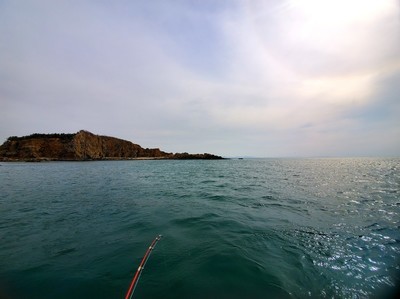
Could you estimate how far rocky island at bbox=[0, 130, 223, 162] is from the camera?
9888 cm

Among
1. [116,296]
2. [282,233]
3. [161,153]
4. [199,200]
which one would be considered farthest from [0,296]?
[161,153]

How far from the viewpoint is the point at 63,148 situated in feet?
346

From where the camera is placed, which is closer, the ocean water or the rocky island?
the ocean water

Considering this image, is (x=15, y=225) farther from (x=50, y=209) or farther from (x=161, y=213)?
(x=161, y=213)

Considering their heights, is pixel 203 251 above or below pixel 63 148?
below

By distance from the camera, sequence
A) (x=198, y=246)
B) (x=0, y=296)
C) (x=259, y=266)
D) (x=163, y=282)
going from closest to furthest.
Result: (x=0, y=296) < (x=163, y=282) < (x=259, y=266) < (x=198, y=246)

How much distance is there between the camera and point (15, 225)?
8.86 metres

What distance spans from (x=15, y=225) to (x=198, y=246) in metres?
8.09

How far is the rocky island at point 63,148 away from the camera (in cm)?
9888

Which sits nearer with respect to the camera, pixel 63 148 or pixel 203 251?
pixel 203 251

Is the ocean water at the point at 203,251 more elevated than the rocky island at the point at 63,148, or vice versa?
the rocky island at the point at 63,148

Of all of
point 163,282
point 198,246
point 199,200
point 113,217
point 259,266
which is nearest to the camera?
point 163,282

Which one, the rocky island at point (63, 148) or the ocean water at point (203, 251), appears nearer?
the ocean water at point (203, 251)

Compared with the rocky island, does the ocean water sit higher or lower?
lower
